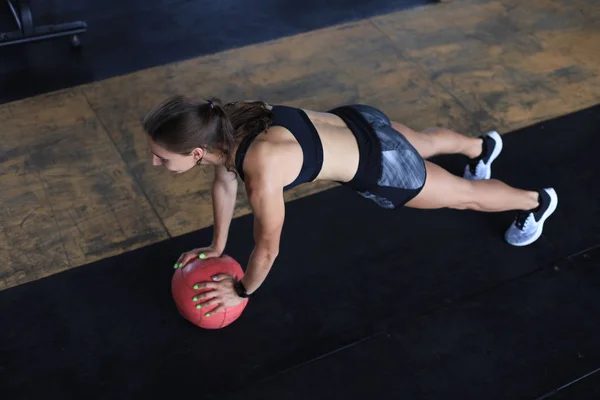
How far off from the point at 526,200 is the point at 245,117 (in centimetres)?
131

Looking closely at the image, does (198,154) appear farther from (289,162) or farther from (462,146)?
(462,146)

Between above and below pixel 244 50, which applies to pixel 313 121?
above

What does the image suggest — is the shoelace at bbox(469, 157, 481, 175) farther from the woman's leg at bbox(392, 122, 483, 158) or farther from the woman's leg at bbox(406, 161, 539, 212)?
the woman's leg at bbox(406, 161, 539, 212)

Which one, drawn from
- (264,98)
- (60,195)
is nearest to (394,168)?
(264,98)

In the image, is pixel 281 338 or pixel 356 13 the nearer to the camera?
pixel 281 338

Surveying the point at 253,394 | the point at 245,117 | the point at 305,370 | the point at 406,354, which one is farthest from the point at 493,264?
the point at 245,117

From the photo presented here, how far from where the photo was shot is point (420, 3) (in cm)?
418

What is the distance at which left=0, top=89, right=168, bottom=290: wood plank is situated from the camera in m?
2.74

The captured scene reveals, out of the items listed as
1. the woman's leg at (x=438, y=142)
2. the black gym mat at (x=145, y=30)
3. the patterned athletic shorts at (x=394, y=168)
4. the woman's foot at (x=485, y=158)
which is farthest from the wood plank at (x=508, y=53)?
the patterned athletic shorts at (x=394, y=168)

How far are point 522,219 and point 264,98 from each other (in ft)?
4.55

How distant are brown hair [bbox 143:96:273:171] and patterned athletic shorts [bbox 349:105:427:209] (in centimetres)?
50

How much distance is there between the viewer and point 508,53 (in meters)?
3.84

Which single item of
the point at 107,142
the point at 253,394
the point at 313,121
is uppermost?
the point at 313,121

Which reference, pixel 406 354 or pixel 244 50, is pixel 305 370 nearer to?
pixel 406 354
